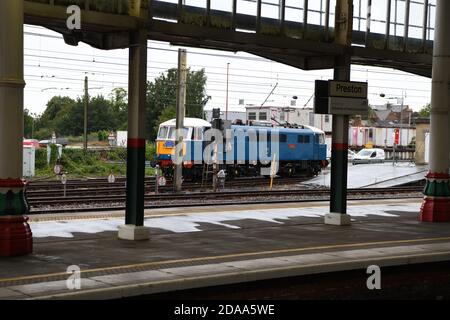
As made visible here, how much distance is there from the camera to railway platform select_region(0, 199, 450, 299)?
7547 mm

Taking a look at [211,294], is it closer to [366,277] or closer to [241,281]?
[241,281]

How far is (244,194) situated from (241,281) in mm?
16498

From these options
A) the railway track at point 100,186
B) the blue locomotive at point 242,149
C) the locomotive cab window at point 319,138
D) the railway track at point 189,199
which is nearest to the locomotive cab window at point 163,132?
the blue locomotive at point 242,149

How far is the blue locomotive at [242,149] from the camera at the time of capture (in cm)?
3259

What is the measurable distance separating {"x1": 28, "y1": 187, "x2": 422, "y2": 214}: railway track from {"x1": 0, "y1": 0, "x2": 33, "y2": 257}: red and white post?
630 centimetres

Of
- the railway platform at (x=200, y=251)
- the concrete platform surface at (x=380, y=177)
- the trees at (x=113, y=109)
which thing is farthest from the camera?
the trees at (x=113, y=109)

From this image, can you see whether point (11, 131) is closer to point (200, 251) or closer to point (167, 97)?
point (200, 251)

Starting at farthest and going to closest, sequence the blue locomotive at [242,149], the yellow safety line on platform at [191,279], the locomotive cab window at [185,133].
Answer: the locomotive cab window at [185,133] < the blue locomotive at [242,149] < the yellow safety line on platform at [191,279]

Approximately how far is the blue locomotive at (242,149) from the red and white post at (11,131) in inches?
791
